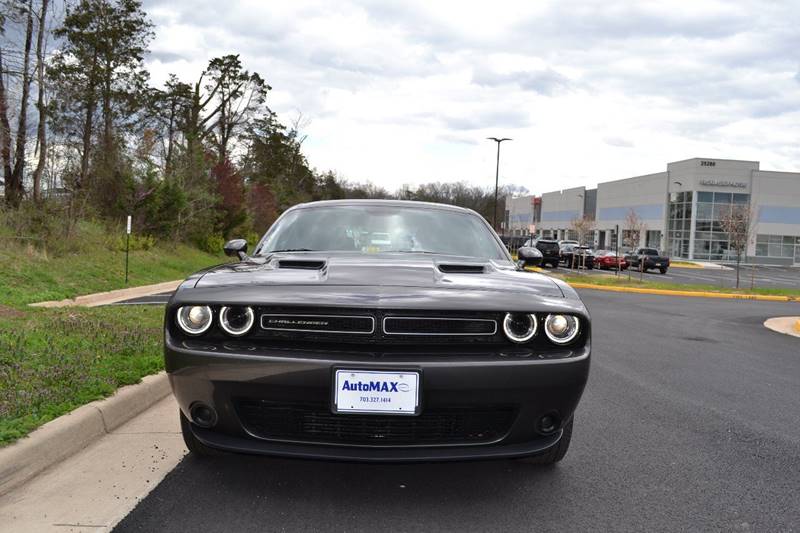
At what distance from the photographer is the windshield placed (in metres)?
4.16

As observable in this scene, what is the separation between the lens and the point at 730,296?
2047 centimetres

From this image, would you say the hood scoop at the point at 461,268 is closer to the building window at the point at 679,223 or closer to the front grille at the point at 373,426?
the front grille at the point at 373,426

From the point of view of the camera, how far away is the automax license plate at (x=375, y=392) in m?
2.63

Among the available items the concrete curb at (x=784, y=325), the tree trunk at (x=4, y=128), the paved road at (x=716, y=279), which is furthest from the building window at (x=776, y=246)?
the tree trunk at (x=4, y=128)

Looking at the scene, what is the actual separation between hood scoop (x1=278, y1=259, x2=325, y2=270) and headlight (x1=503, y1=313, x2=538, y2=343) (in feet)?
3.27

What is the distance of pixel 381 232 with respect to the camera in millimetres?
4273

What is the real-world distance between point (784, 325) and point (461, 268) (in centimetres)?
1093

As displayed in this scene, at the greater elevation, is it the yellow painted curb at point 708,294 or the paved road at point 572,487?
the paved road at point 572,487

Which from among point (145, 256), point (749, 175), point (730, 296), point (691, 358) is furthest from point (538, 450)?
point (749, 175)

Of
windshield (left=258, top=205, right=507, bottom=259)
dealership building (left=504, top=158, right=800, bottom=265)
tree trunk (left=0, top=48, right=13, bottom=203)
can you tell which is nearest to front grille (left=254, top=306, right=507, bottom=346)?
windshield (left=258, top=205, right=507, bottom=259)

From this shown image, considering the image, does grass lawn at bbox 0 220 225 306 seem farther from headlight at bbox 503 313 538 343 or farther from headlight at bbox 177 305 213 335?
headlight at bbox 503 313 538 343

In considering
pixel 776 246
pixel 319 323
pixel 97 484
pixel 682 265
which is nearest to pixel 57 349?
pixel 97 484

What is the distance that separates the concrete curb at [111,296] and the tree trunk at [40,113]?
4.23 meters

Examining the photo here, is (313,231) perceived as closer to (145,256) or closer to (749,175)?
(145,256)
